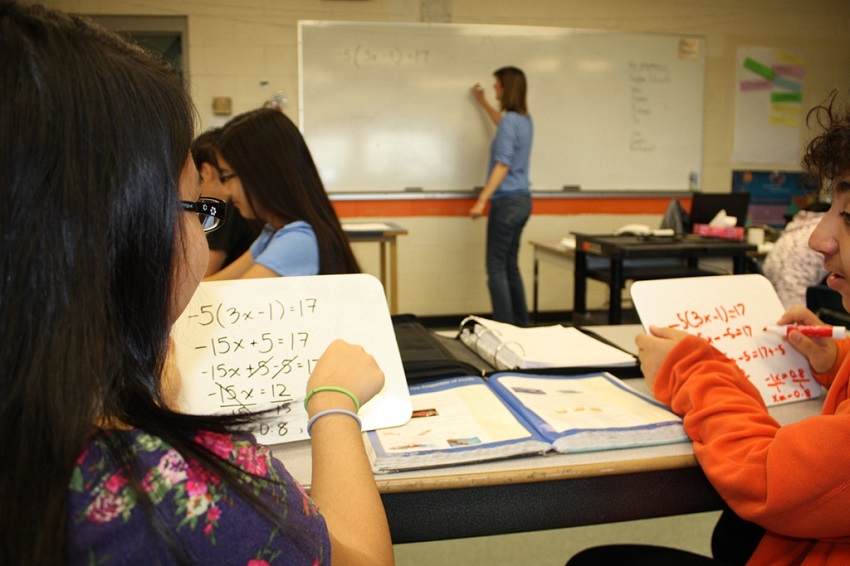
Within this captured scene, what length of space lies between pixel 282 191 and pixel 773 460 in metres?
1.33

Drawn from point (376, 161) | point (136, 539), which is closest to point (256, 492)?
point (136, 539)

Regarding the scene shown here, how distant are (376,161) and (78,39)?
4.04 metres

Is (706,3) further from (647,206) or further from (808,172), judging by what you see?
(808,172)

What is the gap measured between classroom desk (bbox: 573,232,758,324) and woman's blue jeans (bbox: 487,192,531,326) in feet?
2.07

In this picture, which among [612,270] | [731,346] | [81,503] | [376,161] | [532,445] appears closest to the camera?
→ [81,503]

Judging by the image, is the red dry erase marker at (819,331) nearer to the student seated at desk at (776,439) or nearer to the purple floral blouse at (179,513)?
the student seated at desk at (776,439)

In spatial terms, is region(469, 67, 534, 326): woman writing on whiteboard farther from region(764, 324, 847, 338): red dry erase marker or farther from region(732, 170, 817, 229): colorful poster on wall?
region(764, 324, 847, 338): red dry erase marker

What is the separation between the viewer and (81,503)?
421 millimetres

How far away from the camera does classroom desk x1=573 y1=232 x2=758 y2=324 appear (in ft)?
9.93

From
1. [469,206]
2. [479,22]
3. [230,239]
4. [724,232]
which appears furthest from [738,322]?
[479,22]

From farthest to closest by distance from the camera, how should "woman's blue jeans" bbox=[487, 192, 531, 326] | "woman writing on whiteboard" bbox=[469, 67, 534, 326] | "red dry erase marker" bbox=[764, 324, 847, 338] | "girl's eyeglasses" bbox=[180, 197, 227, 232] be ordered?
"woman's blue jeans" bbox=[487, 192, 531, 326] < "woman writing on whiteboard" bbox=[469, 67, 534, 326] < "red dry erase marker" bbox=[764, 324, 847, 338] < "girl's eyeglasses" bbox=[180, 197, 227, 232]

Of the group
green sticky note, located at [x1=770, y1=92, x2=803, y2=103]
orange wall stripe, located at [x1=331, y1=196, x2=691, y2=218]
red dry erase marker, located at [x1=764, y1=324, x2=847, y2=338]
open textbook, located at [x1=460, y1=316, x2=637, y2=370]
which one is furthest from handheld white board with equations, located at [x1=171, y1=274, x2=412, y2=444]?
green sticky note, located at [x1=770, y1=92, x2=803, y2=103]

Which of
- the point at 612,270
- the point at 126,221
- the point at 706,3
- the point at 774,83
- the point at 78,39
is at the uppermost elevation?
the point at 706,3

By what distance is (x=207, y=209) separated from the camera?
23.7 inches
